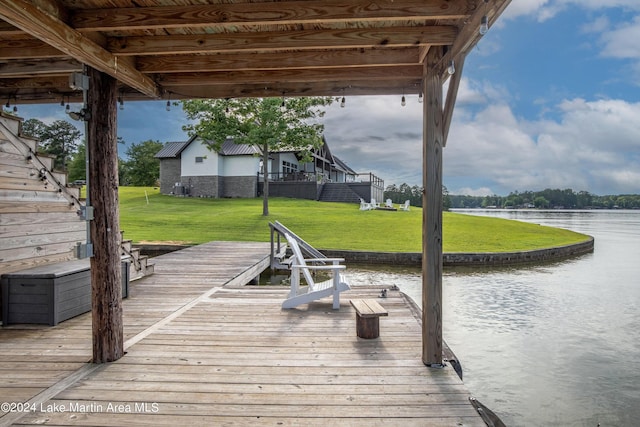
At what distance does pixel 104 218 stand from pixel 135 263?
12.8 ft

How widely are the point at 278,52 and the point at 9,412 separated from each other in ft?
11.8

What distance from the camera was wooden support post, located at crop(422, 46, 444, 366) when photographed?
3.18 metres

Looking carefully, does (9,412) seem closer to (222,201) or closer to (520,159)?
(222,201)

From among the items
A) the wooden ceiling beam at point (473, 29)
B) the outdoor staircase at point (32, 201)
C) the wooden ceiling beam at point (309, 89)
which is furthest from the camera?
the outdoor staircase at point (32, 201)

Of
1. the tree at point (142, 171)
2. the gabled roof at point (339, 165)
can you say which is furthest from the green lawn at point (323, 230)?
the tree at point (142, 171)

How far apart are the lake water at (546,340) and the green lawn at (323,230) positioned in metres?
3.73

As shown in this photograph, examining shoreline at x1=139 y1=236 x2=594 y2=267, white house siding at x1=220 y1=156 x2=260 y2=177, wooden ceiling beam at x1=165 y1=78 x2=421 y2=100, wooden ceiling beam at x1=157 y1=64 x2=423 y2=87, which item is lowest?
shoreline at x1=139 y1=236 x2=594 y2=267

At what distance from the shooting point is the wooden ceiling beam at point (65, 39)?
2.22 metres

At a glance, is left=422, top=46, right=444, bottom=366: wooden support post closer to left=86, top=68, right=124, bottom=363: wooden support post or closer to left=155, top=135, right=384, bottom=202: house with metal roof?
left=86, top=68, right=124, bottom=363: wooden support post

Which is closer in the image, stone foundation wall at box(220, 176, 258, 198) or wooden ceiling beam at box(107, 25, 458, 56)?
wooden ceiling beam at box(107, 25, 458, 56)

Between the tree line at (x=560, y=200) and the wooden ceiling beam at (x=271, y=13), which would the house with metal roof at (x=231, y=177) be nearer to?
the wooden ceiling beam at (x=271, y=13)

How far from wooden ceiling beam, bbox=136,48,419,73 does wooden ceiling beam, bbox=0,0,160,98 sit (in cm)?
32

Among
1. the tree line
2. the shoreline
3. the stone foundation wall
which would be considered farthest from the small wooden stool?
the tree line

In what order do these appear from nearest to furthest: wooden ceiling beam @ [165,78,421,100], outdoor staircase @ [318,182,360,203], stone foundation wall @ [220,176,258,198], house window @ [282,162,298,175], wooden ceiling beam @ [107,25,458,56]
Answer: wooden ceiling beam @ [107,25,458,56] → wooden ceiling beam @ [165,78,421,100] → stone foundation wall @ [220,176,258,198] → outdoor staircase @ [318,182,360,203] → house window @ [282,162,298,175]
